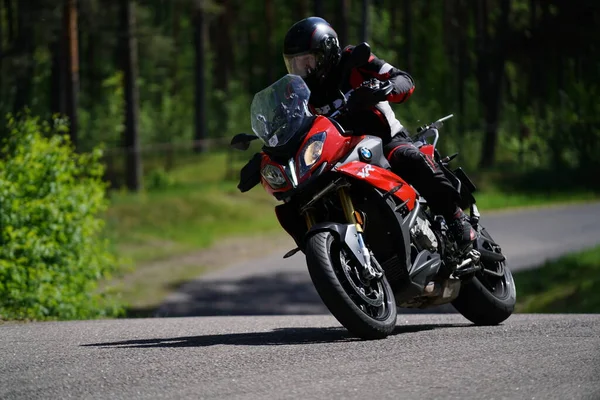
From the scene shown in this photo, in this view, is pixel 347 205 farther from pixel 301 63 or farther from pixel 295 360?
pixel 295 360

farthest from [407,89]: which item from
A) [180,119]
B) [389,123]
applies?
[180,119]

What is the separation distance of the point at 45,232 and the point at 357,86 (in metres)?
→ 6.53

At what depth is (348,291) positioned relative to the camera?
7539 mm

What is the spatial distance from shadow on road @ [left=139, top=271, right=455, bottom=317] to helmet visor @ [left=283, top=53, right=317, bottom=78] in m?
11.2

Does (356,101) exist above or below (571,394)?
above

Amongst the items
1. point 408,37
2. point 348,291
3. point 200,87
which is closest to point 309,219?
point 348,291

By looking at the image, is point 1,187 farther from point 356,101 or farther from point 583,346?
point 583,346

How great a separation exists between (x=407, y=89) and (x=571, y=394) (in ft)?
10.8

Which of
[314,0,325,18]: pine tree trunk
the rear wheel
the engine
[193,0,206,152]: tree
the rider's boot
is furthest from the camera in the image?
[193,0,206,152]: tree

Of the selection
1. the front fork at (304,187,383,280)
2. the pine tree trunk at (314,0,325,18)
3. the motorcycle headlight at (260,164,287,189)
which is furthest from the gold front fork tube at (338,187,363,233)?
the pine tree trunk at (314,0,325,18)

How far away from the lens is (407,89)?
837 centimetres

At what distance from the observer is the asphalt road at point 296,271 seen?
67.6 feet

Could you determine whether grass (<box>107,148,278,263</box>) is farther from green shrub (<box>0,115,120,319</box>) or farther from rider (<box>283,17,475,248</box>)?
rider (<box>283,17,475,248</box>)

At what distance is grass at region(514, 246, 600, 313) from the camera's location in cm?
1730
